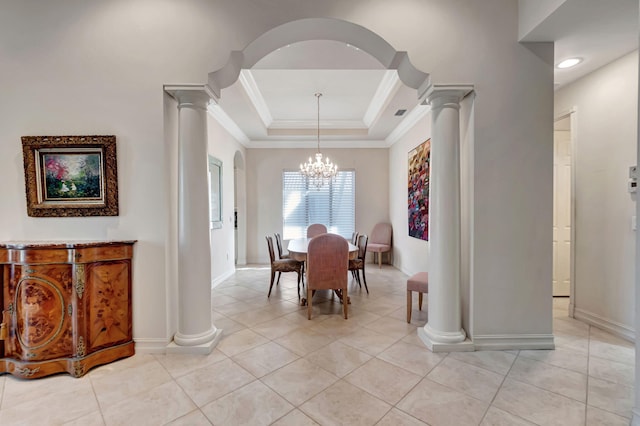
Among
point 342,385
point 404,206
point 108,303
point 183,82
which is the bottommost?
point 342,385

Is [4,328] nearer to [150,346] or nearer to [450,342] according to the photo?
[150,346]

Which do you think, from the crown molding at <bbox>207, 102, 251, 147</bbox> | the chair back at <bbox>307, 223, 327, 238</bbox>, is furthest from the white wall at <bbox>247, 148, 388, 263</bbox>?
the chair back at <bbox>307, 223, 327, 238</bbox>

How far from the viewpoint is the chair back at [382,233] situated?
19.9 ft

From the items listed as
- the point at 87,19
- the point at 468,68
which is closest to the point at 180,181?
the point at 87,19

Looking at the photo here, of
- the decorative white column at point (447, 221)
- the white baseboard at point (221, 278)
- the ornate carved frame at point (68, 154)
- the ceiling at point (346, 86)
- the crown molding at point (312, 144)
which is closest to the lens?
the ceiling at point (346, 86)

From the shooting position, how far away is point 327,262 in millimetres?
3119

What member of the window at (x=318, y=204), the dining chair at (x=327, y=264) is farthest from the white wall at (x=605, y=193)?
the window at (x=318, y=204)

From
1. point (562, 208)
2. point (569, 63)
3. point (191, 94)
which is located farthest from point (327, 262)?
point (562, 208)

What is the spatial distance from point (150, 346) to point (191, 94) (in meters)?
2.15

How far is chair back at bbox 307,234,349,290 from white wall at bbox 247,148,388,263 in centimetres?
330

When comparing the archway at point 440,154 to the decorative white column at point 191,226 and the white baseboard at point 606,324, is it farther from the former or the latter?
the white baseboard at point 606,324

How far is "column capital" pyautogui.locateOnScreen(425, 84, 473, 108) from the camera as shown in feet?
7.72

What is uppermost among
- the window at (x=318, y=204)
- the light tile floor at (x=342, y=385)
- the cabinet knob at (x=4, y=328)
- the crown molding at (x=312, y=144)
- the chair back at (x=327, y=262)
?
the crown molding at (x=312, y=144)

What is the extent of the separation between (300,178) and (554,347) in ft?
16.5
